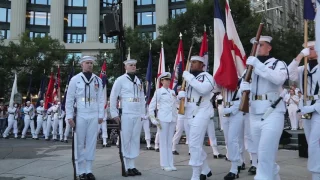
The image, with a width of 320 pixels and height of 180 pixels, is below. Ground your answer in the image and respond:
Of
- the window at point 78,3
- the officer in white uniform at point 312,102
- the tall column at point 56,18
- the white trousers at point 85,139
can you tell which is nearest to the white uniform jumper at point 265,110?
the officer in white uniform at point 312,102

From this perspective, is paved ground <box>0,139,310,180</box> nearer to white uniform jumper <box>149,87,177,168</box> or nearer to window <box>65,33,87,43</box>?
white uniform jumper <box>149,87,177,168</box>

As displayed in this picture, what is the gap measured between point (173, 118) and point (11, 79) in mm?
37088

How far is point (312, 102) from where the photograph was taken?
592cm

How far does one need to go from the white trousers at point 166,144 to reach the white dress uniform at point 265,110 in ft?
10.4

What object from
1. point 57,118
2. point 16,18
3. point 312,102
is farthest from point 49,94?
point 16,18

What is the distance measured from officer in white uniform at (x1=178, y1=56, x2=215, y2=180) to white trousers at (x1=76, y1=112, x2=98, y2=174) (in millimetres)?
2053

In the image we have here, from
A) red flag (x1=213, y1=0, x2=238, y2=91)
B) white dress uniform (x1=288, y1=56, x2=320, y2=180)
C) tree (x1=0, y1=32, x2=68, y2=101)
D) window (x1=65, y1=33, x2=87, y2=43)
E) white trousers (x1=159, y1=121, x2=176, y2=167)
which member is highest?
window (x1=65, y1=33, x2=87, y2=43)

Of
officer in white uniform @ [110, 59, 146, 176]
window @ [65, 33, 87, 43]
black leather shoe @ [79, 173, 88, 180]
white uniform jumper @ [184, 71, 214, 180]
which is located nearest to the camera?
white uniform jumper @ [184, 71, 214, 180]

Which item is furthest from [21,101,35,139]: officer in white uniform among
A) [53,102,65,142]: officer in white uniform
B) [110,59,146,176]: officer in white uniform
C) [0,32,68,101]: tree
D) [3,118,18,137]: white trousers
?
[0,32,68,101]: tree

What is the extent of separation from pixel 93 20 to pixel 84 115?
53.5 m

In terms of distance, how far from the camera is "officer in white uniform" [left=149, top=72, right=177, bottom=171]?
8562mm

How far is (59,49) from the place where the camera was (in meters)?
46.0

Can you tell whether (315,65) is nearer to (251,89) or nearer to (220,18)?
(251,89)

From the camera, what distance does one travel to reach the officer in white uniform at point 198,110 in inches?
271
